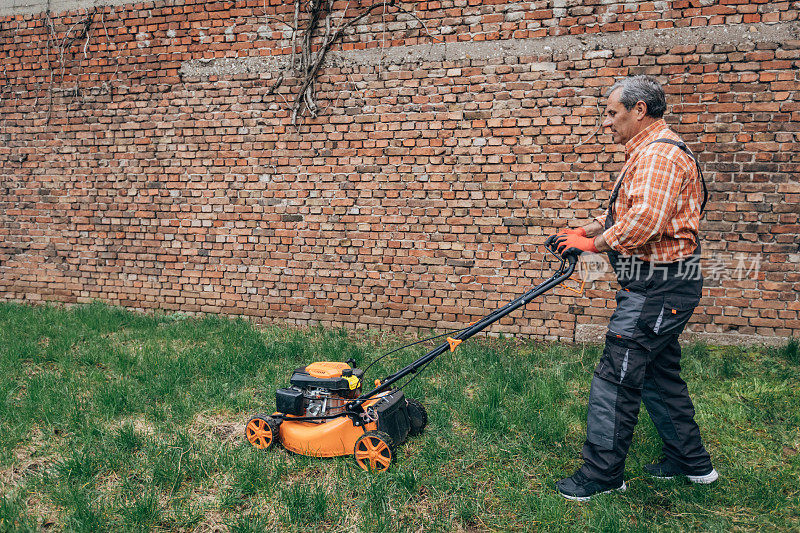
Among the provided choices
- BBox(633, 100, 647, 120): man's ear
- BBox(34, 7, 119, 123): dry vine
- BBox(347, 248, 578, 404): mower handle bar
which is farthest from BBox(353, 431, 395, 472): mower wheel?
BBox(34, 7, 119, 123): dry vine

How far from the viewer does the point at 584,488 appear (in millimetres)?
2926

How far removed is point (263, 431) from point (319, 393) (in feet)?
1.61

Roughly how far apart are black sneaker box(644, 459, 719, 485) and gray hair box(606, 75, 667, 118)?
2149mm

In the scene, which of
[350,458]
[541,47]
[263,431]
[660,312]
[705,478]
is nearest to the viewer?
[660,312]

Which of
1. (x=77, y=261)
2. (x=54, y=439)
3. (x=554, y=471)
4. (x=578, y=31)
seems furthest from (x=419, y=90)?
(x=77, y=261)

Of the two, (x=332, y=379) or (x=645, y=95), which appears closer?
(x=645, y=95)

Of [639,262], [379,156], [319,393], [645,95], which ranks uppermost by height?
[645,95]

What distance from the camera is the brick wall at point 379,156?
527 cm

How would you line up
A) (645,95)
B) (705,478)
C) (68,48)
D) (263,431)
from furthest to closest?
1. (68,48)
2. (263,431)
3. (705,478)
4. (645,95)

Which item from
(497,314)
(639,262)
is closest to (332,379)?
(497,314)

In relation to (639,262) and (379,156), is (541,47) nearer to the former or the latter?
(379,156)

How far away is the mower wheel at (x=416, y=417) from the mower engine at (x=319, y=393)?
0.47 meters

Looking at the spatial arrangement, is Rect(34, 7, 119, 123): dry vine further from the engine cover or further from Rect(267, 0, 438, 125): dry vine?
the engine cover

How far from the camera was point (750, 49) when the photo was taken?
513 cm
